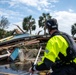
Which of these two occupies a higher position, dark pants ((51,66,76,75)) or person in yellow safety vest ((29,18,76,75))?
person in yellow safety vest ((29,18,76,75))

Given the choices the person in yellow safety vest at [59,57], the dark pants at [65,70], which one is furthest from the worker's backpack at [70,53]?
the dark pants at [65,70]

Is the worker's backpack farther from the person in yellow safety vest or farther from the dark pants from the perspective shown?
the dark pants

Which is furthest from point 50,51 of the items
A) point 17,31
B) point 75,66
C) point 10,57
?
point 17,31

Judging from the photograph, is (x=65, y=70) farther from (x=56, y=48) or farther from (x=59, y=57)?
(x=56, y=48)

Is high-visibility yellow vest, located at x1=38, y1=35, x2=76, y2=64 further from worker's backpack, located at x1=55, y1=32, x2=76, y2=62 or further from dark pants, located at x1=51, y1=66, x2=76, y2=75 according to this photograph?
dark pants, located at x1=51, y1=66, x2=76, y2=75

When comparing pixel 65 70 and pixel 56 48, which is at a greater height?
pixel 56 48

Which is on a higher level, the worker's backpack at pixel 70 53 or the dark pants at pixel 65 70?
the worker's backpack at pixel 70 53

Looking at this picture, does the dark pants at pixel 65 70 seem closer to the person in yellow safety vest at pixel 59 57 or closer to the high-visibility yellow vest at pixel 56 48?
the person in yellow safety vest at pixel 59 57

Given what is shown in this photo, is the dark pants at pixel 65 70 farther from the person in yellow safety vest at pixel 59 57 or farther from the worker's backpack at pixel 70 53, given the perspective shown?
the worker's backpack at pixel 70 53

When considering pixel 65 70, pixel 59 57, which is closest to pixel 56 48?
pixel 59 57

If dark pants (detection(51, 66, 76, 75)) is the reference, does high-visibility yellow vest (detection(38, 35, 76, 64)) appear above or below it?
above

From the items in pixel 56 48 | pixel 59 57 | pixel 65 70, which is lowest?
pixel 65 70

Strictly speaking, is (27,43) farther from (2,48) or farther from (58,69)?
(58,69)

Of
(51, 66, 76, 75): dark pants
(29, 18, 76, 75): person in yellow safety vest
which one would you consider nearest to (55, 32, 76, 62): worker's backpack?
(29, 18, 76, 75): person in yellow safety vest
